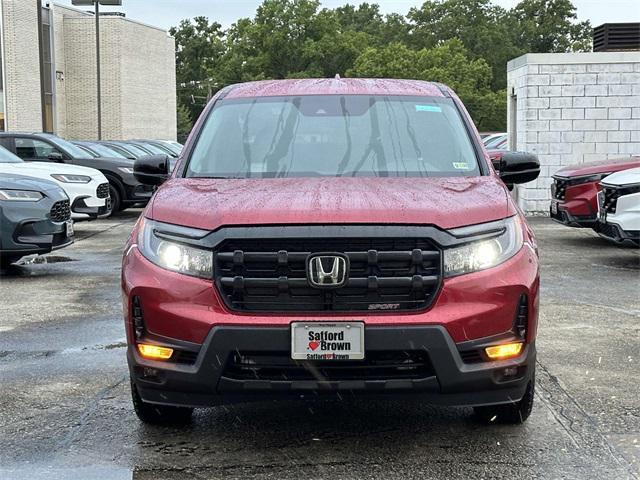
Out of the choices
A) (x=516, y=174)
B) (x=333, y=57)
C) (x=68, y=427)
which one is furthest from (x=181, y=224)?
(x=333, y=57)

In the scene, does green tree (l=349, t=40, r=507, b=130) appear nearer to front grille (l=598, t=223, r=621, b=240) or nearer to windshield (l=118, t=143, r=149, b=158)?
windshield (l=118, t=143, r=149, b=158)

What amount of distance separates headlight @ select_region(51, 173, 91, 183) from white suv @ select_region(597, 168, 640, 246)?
8.05 m

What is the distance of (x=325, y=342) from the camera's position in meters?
3.88

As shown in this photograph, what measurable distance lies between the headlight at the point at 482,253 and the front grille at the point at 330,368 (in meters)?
0.41

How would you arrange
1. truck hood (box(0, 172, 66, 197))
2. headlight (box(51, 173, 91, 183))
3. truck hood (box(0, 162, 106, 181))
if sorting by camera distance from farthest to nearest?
1. headlight (box(51, 173, 91, 183))
2. truck hood (box(0, 162, 106, 181))
3. truck hood (box(0, 172, 66, 197))

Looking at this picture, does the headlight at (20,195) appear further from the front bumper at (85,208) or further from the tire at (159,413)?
the tire at (159,413)

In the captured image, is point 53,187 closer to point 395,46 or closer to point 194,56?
point 395,46

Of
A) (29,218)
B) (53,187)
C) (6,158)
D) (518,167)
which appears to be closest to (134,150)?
(6,158)

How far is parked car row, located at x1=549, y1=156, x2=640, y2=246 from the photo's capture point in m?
10.2

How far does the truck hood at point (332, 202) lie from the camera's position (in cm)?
402

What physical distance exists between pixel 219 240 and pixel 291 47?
3320 inches

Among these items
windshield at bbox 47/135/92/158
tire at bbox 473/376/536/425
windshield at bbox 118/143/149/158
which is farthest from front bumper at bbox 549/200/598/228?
windshield at bbox 118/143/149/158

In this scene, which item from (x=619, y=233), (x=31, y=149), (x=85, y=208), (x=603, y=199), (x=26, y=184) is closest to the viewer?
(x=26, y=184)

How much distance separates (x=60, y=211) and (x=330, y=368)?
6857 mm
